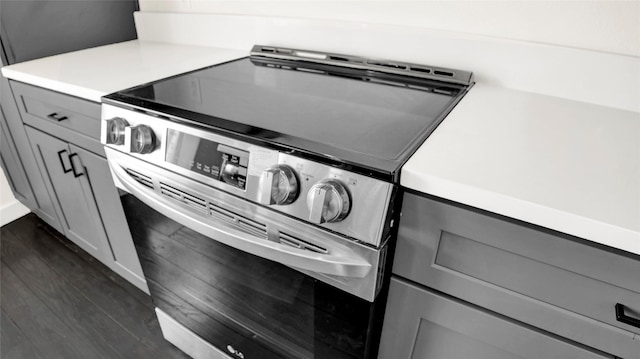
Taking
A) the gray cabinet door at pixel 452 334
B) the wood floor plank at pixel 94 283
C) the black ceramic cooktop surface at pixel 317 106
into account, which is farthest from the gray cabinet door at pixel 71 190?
the gray cabinet door at pixel 452 334

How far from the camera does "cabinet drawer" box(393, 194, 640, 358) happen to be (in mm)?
525

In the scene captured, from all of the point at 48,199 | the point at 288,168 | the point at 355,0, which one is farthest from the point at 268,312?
the point at 48,199

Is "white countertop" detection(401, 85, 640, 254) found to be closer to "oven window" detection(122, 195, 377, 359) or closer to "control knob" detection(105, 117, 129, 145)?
"oven window" detection(122, 195, 377, 359)

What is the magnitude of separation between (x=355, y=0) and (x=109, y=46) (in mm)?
A: 1088

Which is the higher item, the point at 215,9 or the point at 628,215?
the point at 215,9

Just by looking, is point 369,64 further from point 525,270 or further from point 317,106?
point 525,270

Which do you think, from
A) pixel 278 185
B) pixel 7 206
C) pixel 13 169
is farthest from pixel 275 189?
pixel 7 206

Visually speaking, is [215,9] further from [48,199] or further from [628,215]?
[628,215]

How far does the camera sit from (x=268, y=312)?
0.87m

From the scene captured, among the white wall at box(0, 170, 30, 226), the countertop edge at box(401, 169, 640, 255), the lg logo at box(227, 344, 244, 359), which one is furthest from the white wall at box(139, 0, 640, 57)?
the white wall at box(0, 170, 30, 226)

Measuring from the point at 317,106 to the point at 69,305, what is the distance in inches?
54.5

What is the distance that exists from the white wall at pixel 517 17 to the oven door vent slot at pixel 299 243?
2.47ft

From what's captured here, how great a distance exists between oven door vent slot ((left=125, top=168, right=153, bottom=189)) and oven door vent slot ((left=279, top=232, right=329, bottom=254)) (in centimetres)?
39

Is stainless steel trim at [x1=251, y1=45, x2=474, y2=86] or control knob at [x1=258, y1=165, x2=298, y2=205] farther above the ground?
stainless steel trim at [x1=251, y1=45, x2=474, y2=86]
